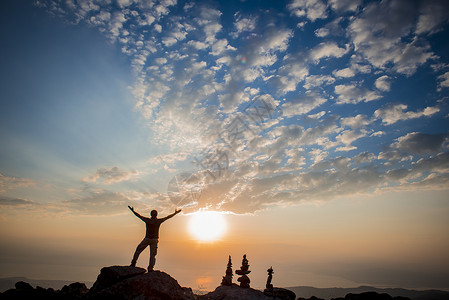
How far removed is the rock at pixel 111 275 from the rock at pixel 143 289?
29 cm

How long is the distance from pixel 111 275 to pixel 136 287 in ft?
6.50

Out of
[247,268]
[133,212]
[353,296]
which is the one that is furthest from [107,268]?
[353,296]

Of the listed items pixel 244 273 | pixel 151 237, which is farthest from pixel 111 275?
pixel 244 273

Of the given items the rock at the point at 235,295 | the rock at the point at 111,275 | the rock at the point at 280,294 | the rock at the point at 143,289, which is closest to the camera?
the rock at the point at 143,289

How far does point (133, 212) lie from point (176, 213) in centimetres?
272

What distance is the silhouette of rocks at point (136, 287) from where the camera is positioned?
1066cm

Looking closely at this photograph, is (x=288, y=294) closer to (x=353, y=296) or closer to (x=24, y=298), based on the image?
(x=353, y=296)

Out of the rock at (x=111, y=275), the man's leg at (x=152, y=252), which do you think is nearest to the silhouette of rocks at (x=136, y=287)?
the rock at (x=111, y=275)

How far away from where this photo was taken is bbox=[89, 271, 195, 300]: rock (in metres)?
10.6

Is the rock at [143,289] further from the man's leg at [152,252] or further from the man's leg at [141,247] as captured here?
the man's leg at [141,247]

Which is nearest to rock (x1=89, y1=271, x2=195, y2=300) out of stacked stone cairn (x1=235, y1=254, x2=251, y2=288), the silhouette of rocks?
the silhouette of rocks

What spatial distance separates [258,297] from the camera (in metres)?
16.3

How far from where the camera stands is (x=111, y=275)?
39.7 feet

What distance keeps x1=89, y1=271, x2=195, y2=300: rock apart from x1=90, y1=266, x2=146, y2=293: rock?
29 centimetres
